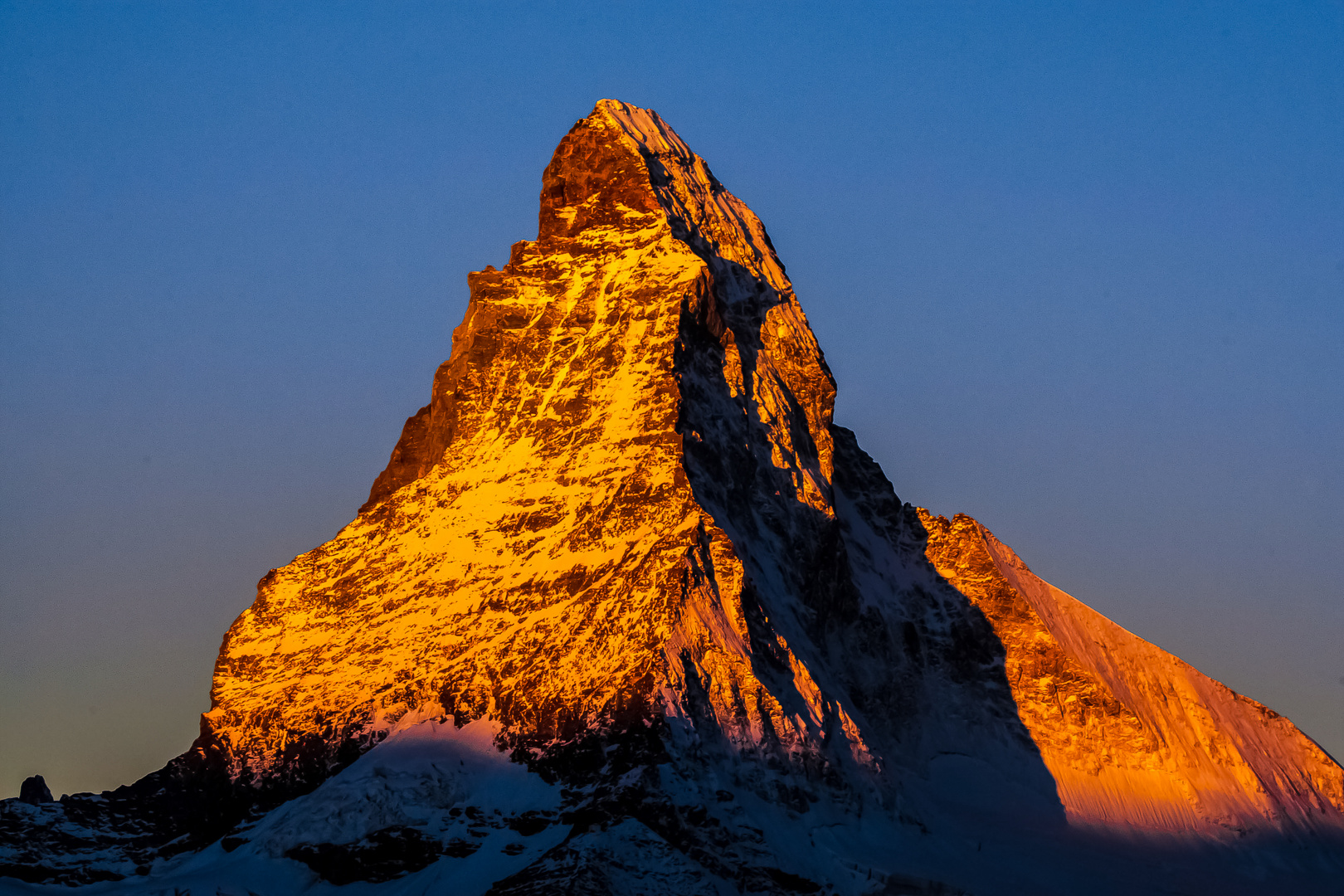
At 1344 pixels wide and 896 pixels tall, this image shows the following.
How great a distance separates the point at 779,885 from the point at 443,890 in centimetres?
2887

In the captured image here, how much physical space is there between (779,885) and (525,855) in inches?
865

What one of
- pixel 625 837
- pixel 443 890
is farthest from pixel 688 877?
pixel 443 890

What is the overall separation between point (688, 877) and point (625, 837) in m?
6.34

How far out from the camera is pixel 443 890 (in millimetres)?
199375

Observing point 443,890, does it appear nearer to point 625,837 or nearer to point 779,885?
point 625,837

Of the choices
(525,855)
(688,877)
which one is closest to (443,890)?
(525,855)

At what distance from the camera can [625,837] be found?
645 feet

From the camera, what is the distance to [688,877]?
7702 inches

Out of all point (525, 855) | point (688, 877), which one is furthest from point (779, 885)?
point (525, 855)

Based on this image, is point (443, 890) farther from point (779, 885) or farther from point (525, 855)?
point (779, 885)

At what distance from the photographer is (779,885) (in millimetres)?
199250

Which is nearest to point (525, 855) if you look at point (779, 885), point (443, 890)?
point (443, 890)

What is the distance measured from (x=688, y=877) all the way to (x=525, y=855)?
14.6m

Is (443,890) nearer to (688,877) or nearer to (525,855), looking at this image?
(525,855)
